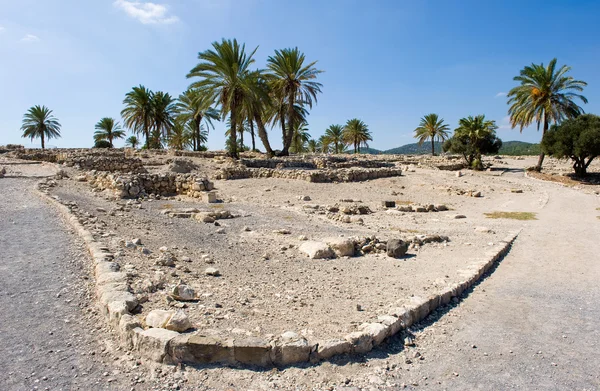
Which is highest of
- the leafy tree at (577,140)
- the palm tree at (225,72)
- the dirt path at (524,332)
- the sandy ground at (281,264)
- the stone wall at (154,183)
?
the palm tree at (225,72)

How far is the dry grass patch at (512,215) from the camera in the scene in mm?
12922

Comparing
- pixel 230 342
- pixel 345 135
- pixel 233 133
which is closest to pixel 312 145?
pixel 345 135

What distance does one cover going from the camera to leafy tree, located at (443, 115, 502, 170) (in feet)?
113

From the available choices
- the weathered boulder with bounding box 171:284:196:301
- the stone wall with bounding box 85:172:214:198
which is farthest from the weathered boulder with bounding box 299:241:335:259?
the stone wall with bounding box 85:172:214:198

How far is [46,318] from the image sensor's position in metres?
3.85

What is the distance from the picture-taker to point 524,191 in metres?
21.3

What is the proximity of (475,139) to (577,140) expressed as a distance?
897cm

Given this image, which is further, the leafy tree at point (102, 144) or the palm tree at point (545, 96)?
the leafy tree at point (102, 144)

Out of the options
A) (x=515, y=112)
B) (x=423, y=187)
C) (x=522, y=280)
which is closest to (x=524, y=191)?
(x=423, y=187)

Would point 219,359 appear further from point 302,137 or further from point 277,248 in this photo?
point 302,137

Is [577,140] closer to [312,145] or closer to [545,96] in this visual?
[545,96]

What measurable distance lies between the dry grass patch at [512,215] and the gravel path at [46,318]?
12.6 m

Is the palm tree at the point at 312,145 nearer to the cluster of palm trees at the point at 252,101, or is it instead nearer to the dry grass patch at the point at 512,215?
the cluster of palm trees at the point at 252,101

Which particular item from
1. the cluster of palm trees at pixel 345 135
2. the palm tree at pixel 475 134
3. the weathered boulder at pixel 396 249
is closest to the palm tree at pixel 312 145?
the cluster of palm trees at pixel 345 135
